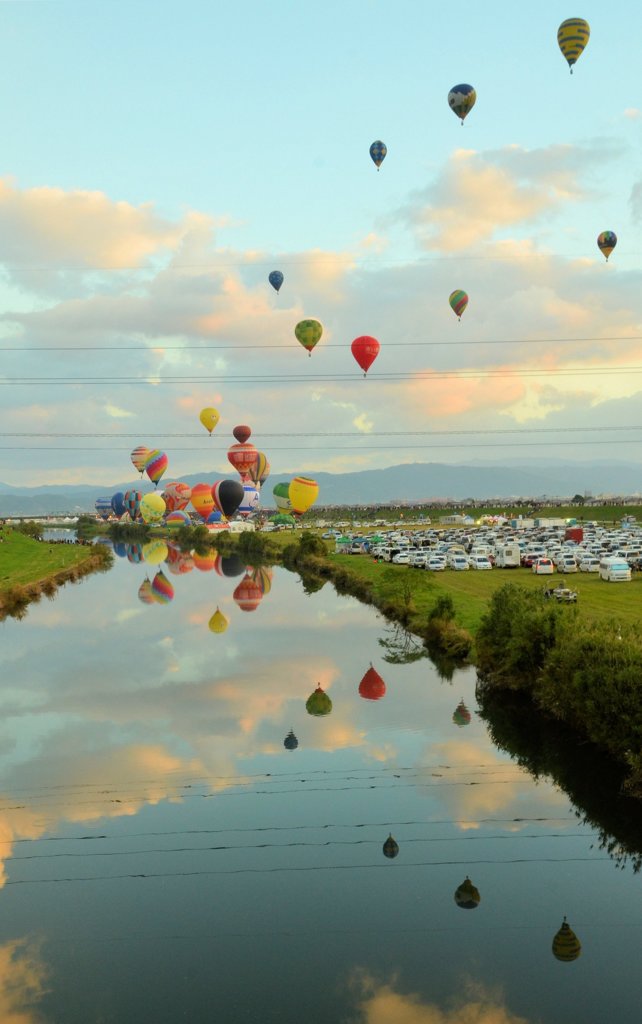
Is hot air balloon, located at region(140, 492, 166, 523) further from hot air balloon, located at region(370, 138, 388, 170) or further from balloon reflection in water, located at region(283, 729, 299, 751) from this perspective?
balloon reflection in water, located at region(283, 729, 299, 751)

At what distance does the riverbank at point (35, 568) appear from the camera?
61.9 m

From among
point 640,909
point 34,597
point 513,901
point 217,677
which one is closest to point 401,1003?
point 513,901

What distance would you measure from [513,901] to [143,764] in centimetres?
1288

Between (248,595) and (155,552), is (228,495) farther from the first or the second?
(248,595)

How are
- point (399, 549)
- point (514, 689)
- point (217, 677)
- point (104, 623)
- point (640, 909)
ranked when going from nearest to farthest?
point (640, 909)
point (514, 689)
point (217, 677)
point (104, 623)
point (399, 549)

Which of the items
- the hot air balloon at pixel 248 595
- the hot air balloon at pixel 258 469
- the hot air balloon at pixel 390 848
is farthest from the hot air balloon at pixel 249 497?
the hot air balloon at pixel 390 848

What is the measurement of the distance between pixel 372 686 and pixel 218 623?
20509 mm

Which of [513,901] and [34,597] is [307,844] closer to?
[513,901]

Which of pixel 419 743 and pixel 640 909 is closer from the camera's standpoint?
pixel 640 909

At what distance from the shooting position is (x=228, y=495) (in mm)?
125938

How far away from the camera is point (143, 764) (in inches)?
1043

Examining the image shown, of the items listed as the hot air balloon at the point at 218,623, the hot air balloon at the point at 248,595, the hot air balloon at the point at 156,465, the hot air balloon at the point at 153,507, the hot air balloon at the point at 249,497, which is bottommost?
the hot air balloon at the point at 248,595

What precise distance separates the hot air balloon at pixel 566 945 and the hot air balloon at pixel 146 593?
52.8 m

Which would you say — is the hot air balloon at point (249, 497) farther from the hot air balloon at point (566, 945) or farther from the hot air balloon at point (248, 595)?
the hot air balloon at point (566, 945)
